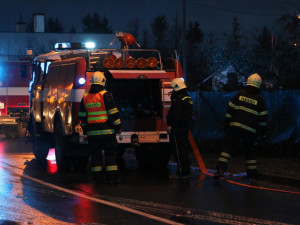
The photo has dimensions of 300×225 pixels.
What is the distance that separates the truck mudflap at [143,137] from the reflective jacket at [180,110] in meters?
1.36

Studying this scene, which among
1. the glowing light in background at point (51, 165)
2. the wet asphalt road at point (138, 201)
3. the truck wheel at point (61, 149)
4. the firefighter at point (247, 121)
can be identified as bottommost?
the glowing light in background at point (51, 165)

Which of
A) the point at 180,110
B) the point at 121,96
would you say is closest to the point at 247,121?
the point at 180,110

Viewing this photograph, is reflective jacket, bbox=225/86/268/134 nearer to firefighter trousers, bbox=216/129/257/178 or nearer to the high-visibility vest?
firefighter trousers, bbox=216/129/257/178

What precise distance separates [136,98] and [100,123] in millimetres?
3057

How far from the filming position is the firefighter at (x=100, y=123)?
1123cm

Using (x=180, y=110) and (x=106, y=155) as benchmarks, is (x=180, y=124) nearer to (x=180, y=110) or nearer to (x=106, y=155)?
(x=180, y=110)

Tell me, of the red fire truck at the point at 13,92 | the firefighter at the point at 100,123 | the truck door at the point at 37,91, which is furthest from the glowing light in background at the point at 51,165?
the red fire truck at the point at 13,92

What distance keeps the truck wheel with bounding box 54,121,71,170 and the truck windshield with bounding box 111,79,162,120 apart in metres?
1.32

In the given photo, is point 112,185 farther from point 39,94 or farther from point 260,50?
point 260,50

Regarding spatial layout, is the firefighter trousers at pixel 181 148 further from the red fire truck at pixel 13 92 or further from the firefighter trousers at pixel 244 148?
the red fire truck at pixel 13 92

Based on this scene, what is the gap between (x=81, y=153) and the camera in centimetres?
1351

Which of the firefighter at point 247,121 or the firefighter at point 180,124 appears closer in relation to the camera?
the firefighter at point 247,121

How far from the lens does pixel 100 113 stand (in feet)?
36.9

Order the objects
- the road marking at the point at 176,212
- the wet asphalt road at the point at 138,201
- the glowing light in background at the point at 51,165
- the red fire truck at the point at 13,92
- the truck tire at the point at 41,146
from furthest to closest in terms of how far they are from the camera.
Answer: the red fire truck at the point at 13,92
the truck tire at the point at 41,146
the glowing light in background at the point at 51,165
the wet asphalt road at the point at 138,201
the road marking at the point at 176,212
